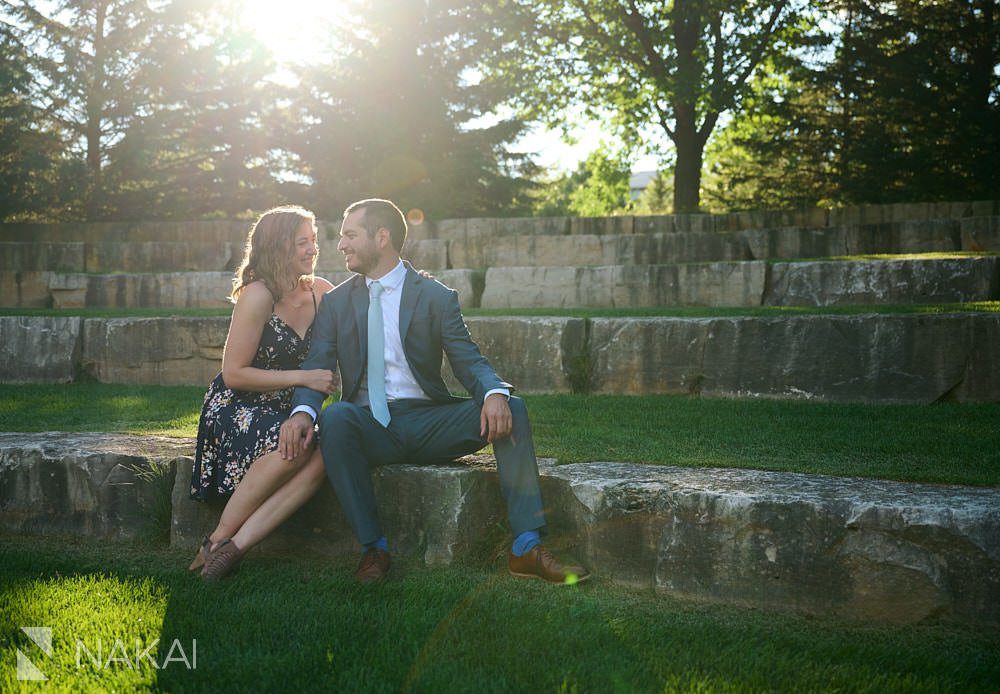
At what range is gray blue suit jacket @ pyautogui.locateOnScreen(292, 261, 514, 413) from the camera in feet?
11.5

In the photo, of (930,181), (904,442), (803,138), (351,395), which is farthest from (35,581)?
(803,138)

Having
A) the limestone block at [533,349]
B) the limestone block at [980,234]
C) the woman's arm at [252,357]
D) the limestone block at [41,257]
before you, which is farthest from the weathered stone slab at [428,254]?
the woman's arm at [252,357]

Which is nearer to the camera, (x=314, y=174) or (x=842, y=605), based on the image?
(x=842, y=605)

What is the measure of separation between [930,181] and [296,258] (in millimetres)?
15901

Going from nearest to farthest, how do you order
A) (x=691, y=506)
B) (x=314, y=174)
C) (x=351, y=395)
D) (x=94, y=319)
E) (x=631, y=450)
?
(x=691, y=506) → (x=351, y=395) → (x=631, y=450) → (x=94, y=319) → (x=314, y=174)

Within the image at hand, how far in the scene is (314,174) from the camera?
67.8ft

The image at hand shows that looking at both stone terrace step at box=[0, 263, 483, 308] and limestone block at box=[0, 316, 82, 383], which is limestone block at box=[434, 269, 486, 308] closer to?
stone terrace step at box=[0, 263, 483, 308]

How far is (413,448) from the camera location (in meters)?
3.42

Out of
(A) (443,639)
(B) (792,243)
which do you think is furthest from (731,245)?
(A) (443,639)

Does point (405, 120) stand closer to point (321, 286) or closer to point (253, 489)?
point (321, 286)

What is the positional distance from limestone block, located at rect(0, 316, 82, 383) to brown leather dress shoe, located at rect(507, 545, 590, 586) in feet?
16.0

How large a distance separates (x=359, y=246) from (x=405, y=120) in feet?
56.8

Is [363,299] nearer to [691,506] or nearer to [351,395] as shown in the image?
[351,395]

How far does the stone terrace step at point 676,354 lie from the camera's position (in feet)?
15.7
